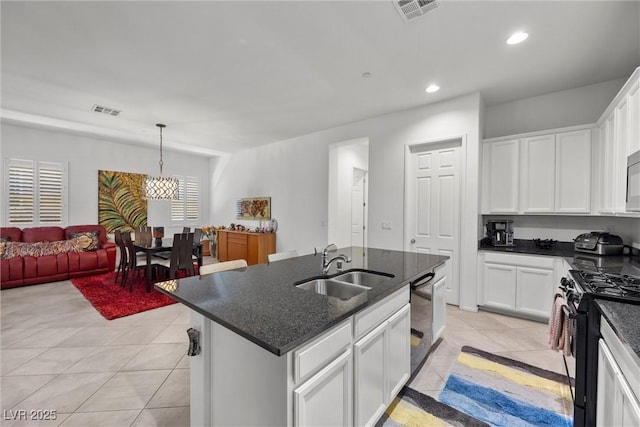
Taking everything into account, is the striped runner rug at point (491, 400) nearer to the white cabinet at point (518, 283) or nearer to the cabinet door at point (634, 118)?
the white cabinet at point (518, 283)

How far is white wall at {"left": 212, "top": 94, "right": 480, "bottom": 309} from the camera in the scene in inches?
136

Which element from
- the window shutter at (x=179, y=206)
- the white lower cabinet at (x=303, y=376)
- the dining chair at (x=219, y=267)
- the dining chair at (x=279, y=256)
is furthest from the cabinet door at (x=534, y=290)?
the window shutter at (x=179, y=206)

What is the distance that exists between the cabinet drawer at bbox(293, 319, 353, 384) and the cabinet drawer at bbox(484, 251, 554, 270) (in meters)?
2.80

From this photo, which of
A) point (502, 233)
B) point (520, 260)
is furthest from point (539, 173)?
point (520, 260)

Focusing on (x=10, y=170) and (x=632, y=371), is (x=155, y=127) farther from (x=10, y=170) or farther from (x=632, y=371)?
(x=632, y=371)

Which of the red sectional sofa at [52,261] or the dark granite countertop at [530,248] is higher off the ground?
the dark granite countertop at [530,248]

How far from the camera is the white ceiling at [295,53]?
206 centimetres

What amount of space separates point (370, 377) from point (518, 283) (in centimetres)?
264

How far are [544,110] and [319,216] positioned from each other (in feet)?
12.0

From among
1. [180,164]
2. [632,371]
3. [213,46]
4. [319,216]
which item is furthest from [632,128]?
[180,164]

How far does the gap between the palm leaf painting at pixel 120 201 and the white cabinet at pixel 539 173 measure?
6358mm

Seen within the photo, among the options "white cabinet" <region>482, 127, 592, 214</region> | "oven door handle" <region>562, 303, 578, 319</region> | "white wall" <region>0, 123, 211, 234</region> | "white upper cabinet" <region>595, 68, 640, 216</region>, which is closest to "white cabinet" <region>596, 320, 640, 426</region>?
"oven door handle" <region>562, 303, 578, 319</region>

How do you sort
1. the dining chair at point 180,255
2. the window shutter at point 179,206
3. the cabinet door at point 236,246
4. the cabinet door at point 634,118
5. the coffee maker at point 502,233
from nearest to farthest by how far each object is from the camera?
the cabinet door at point 634,118, the coffee maker at point 502,233, the dining chair at point 180,255, the cabinet door at point 236,246, the window shutter at point 179,206

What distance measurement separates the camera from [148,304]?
364 cm
